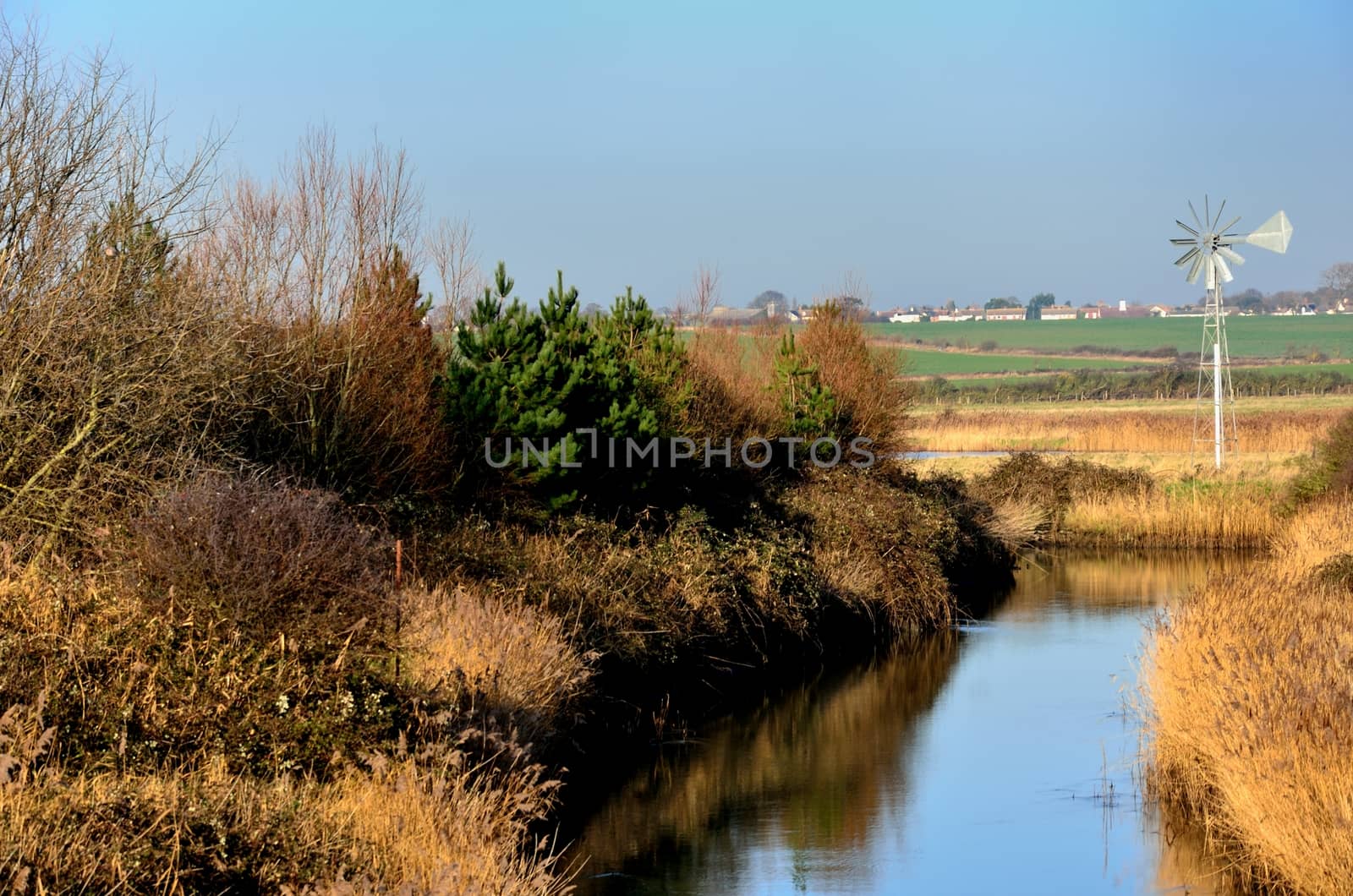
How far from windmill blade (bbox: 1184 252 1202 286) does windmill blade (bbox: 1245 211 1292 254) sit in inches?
58.4

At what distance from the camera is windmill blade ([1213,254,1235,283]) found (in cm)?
4678

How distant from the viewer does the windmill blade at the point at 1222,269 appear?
4678cm

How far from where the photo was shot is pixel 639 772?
1530cm

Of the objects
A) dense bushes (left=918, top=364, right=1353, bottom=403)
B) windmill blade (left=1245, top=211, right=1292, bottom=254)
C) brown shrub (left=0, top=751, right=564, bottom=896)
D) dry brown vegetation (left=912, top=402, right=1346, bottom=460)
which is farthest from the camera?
dense bushes (left=918, top=364, right=1353, bottom=403)

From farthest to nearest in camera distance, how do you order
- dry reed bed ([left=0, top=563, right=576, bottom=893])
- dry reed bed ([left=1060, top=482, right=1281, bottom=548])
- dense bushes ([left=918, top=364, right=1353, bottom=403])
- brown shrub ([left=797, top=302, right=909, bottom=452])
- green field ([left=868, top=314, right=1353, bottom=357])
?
green field ([left=868, top=314, right=1353, bottom=357]) < dense bushes ([left=918, top=364, right=1353, bottom=403]) < dry reed bed ([left=1060, top=482, right=1281, bottom=548]) < brown shrub ([left=797, top=302, right=909, bottom=452]) < dry reed bed ([left=0, top=563, right=576, bottom=893])

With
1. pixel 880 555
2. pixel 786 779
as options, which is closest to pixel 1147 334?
pixel 880 555

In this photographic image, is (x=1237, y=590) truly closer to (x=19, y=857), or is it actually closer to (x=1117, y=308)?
(x=19, y=857)

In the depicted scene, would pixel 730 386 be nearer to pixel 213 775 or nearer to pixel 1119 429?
pixel 213 775

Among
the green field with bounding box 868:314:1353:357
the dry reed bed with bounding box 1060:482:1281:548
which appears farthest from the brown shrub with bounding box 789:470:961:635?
the green field with bounding box 868:314:1353:357

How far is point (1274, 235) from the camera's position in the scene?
4647cm

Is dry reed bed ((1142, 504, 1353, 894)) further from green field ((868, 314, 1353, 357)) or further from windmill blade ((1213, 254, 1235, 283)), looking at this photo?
green field ((868, 314, 1353, 357))

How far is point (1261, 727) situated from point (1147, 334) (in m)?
137

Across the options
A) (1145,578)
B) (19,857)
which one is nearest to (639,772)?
(19,857)

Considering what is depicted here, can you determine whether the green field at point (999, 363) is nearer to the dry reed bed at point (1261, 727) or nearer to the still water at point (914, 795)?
the still water at point (914, 795)
